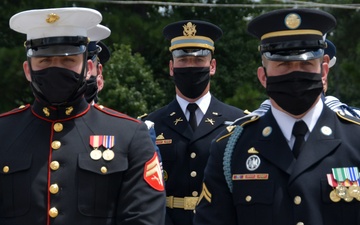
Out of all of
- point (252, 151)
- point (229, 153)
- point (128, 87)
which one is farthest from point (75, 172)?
point (128, 87)

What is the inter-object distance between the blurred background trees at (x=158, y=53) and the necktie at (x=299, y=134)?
11621 mm

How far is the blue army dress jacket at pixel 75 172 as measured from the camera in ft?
17.3

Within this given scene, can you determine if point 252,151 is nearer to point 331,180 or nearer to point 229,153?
point 229,153

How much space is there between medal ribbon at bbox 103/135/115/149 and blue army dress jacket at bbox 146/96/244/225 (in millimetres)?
2908

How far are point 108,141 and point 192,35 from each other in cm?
381

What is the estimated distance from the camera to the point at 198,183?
8375 millimetres

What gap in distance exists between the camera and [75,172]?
5367 millimetres

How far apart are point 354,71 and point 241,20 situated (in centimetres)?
555

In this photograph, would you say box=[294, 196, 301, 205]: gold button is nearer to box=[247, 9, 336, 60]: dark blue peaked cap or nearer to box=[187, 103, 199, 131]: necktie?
box=[247, 9, 336, 60]: dark blue peaked cap

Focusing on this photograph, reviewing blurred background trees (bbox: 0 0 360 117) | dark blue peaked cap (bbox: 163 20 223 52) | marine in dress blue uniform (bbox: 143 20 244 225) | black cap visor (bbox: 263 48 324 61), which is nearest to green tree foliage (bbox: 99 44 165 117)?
blurred background trees (bbox: 0 0 360 117)

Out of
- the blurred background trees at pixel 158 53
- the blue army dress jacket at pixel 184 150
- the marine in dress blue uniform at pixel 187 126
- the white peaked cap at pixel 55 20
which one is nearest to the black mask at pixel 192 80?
the marine in dress blue uniform at pixel 187 126

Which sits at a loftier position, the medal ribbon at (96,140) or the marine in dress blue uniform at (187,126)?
the medal ribbon at (96,140)

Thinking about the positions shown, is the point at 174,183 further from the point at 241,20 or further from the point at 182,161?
the point at 241,20

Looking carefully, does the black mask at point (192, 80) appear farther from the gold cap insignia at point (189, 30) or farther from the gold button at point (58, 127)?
the gold button at point (58, 127)
